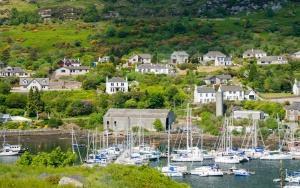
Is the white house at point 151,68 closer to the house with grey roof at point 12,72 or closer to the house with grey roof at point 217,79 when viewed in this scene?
the house with grey roof at point 217,79

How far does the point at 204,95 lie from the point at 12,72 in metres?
22.2

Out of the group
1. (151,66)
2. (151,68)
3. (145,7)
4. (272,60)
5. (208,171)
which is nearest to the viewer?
(208,171)

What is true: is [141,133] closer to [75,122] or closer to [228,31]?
[75,122]

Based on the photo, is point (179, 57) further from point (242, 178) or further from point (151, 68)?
point (242, 178)

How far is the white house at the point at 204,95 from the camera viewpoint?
61.0 metres

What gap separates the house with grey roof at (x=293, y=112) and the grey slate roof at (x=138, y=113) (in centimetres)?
1012

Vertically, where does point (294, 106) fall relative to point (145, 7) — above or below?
below

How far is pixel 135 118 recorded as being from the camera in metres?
56.1

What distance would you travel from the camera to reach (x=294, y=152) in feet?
151

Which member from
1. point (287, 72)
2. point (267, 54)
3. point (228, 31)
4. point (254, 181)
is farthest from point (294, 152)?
point (228, 31)

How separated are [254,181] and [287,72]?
32527mm

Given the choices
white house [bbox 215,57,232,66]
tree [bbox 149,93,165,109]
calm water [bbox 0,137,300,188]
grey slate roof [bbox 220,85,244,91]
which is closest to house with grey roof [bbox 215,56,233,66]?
white house [bbox 215,57,232,66]

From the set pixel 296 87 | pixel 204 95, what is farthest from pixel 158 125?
pixel 296 87

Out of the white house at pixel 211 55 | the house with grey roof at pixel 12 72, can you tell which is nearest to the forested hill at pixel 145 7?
the white house at pixel 211 55
